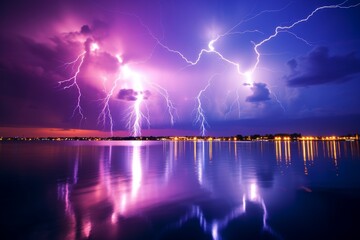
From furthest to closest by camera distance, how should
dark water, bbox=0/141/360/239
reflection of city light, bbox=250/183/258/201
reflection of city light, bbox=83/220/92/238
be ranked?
reflection of city light, bbox=250/183/258/201 → dark water, bbox=0/141/360/239 → reflection of city light, bbox=83/220/92/238

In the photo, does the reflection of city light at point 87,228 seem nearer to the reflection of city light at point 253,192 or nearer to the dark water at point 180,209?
the dark water at point 180,209

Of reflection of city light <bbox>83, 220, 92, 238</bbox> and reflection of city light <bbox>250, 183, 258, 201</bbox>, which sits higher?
reflection of city light <bbox>250, 183, 258, 201</bbox>

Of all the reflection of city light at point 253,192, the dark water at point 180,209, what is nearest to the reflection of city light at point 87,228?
the dark water at point 180,209

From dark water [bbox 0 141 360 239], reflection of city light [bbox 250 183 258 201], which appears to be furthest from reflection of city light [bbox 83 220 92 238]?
reflection of city light [bbox 250 183 258 201]

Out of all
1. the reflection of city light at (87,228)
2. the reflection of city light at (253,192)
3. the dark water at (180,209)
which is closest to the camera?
the reflection of city light at (87,228)

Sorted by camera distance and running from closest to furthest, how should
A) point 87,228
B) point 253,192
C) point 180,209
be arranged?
point 87,228 < point 180,209 < point 253,192

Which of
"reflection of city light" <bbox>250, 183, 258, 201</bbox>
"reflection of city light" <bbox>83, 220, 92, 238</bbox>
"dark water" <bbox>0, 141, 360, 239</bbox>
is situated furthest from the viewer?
"reflection of city light" <bbox>250, 183, 258, 201</bbox>

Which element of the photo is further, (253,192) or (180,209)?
(253,192)

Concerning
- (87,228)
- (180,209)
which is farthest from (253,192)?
(87,228)

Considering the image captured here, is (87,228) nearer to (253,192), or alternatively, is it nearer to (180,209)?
(180,209)

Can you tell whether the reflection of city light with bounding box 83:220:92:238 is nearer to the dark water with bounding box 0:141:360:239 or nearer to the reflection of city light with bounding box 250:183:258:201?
the dark water with bounding box 0:141:360:239

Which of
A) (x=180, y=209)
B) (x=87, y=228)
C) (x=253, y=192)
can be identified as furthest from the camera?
(x=253, y=192)

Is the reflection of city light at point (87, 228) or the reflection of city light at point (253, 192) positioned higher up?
the reflection of city light at point (253, 192)

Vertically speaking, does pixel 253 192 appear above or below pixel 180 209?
above
